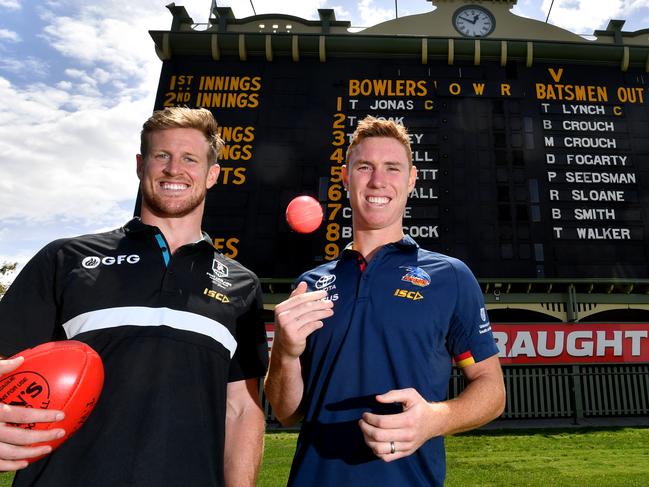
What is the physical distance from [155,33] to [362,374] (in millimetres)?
11015

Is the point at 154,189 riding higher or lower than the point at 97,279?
higher

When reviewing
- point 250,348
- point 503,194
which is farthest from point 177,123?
point 503,194

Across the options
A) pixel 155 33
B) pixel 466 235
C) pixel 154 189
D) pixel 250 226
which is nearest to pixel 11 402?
pixel 154 189

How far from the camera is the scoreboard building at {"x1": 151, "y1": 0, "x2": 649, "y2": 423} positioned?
30.7 feet

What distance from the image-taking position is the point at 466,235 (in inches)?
369

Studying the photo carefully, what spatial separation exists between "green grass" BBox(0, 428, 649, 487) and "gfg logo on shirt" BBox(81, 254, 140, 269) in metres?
3.99

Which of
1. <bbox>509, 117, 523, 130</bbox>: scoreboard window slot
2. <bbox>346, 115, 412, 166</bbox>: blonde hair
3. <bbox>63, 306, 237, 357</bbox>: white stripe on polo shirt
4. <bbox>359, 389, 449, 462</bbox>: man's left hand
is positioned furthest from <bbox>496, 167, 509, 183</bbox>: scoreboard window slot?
<bbox>359, 389, 449, 462</bbox>: man's left hand

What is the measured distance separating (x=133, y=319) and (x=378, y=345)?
947 mm

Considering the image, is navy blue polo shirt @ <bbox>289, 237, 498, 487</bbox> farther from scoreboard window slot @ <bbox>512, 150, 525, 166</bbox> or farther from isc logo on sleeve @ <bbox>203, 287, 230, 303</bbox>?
scoreboard window slot @ <bbox>512, 150, 525, 166</bbox>

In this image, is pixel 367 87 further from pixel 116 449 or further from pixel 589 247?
pixel 116 449

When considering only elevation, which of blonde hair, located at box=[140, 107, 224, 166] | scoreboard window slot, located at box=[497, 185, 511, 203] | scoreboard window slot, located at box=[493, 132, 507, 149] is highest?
scoreboard window slot, located at box=[493, 132, 507, 149]

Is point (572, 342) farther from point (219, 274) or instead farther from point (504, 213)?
point (219, 274)

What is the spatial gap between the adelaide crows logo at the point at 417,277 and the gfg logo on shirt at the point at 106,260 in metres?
1.13

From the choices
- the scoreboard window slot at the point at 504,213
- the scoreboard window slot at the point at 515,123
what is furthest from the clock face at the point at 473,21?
the scoreboard window slot at the point at 504,213
